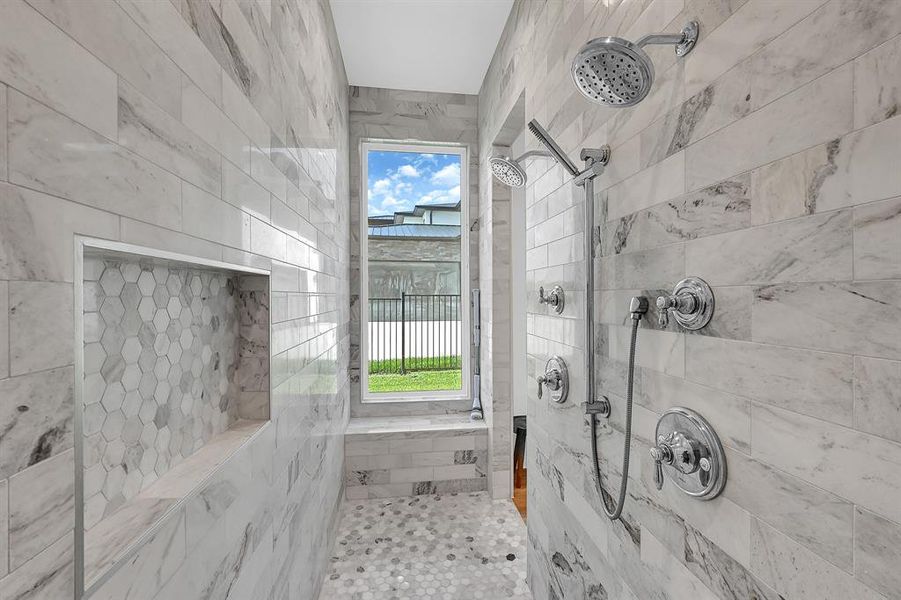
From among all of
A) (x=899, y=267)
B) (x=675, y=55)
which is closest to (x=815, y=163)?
(x=899, y=267)

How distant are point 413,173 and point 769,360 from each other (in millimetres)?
2901

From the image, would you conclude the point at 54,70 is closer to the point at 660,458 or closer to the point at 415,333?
the point at 660,458

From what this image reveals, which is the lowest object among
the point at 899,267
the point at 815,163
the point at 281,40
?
the point at 899,267

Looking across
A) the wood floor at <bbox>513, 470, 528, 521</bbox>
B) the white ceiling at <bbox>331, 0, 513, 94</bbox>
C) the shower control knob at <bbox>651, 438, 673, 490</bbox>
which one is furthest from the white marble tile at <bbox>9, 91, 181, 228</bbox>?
the wood floor at <bbox>513, 470, 528, 521</bbox>

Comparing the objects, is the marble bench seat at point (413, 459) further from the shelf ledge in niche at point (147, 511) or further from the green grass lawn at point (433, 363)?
the shelf ledge in niche at point (147, 511)

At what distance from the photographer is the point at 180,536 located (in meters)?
0.76

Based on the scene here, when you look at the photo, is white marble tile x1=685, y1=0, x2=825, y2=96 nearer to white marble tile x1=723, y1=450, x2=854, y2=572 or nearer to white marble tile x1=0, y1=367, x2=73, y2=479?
white marble tile x1=723, y1=450, x2=854, y2=572

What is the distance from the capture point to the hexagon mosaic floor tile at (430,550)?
1.95 metres

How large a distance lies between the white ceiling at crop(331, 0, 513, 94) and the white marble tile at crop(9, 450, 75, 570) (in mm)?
2481

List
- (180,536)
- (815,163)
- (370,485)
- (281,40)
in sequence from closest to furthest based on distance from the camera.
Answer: (815,163) → (180,536) → (281,40) → (370,485)

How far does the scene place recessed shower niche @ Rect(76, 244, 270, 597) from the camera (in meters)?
0.64

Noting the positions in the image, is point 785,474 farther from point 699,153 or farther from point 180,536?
point 180,536

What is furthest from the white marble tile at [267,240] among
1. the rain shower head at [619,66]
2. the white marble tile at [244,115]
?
the rain shower head at [619,66]

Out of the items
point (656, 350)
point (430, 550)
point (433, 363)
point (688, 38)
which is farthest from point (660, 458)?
point (433, 363)
